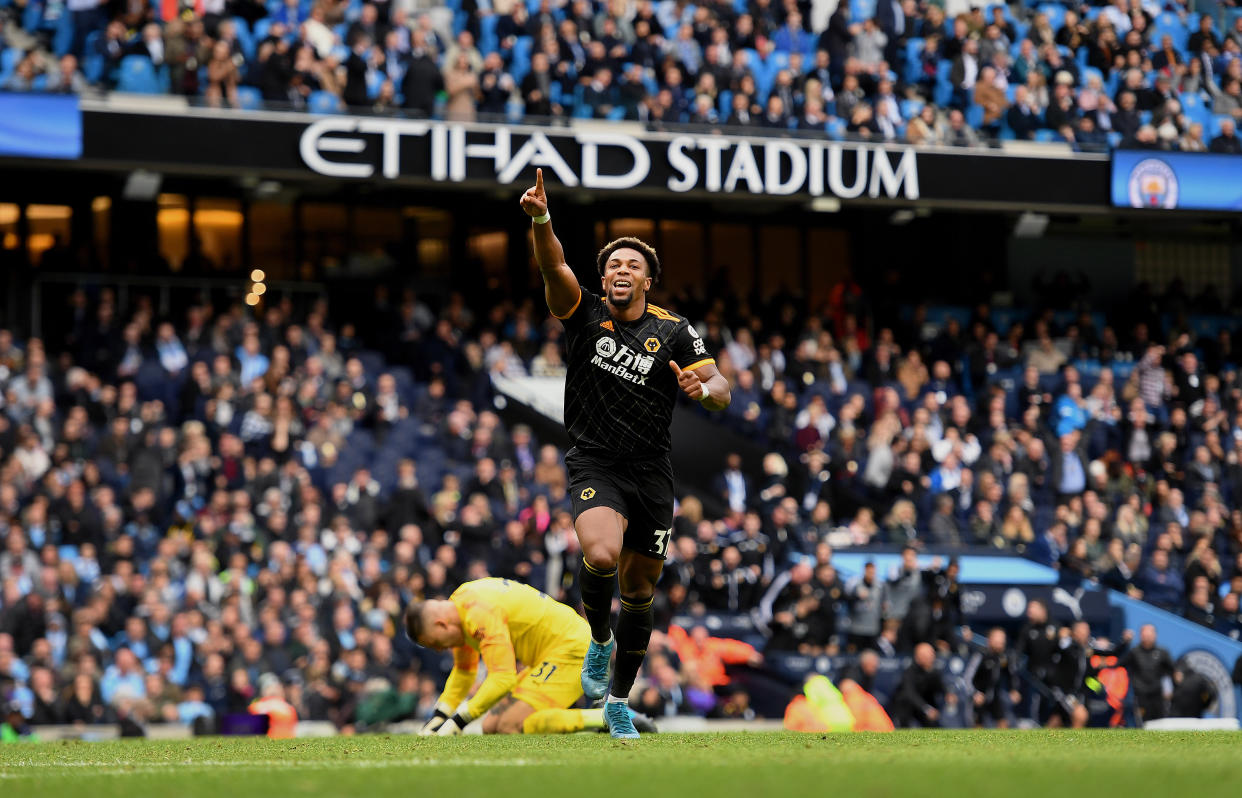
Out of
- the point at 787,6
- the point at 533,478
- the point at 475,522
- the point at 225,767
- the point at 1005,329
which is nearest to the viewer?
the point at 225,767

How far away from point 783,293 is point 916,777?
743 inches

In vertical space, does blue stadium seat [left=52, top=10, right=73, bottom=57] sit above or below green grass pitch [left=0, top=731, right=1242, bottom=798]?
above

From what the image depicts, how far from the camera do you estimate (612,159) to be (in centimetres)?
2170

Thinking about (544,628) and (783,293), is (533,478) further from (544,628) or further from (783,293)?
(544,628)

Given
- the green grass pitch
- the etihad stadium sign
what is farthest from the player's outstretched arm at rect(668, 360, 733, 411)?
the etihad stadium sign

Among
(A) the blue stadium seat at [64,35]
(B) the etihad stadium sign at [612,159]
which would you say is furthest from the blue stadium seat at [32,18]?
(B) the etihad stadium sign at [612,159]

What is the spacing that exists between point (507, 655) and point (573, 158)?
12263mm

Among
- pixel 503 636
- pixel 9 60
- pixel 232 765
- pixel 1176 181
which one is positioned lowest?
pixel 232 765

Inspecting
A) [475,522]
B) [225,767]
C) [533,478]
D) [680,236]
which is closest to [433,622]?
[225,767]

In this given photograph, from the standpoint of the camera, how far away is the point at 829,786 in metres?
5.72

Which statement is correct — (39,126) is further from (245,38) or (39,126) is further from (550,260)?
(550,260)

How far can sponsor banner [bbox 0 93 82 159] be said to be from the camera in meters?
19.6

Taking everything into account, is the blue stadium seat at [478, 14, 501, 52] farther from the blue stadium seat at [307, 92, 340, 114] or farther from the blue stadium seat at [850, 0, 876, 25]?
the blue stadium seat at [850, 0, 876, 25]

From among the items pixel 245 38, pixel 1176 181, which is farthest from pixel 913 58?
pixel 245 38
